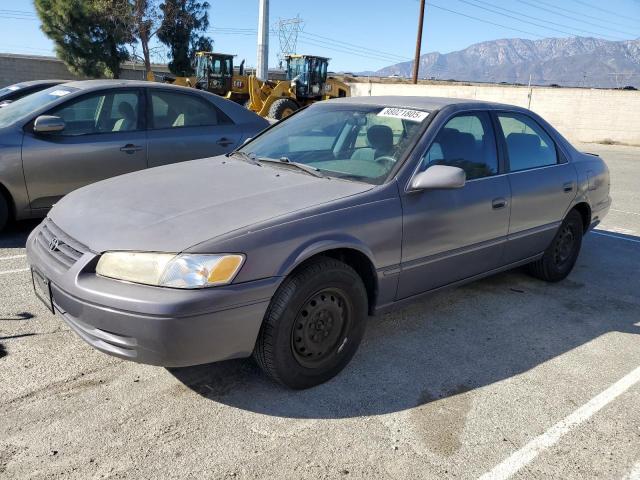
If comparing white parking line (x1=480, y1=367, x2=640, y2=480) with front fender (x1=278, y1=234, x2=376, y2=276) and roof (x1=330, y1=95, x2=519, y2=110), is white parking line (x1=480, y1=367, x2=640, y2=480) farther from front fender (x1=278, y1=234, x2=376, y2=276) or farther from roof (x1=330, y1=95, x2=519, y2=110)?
roof (x1=330, y1=95, x2=519, y2=110)

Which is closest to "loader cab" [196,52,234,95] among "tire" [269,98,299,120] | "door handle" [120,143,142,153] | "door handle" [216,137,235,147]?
"tire" [269,98,299,120]

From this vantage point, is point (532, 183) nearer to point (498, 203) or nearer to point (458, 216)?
point (498, 203)

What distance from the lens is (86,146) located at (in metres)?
5.41

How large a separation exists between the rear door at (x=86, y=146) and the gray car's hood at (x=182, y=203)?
198 centimetres

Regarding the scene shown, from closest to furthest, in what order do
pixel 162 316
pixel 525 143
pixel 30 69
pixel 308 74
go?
pixel 162 316, pixel 525 143, pixel 308 74, pixel 30 69

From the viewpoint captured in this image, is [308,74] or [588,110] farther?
[588,110]

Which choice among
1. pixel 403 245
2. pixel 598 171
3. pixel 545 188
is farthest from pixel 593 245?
pixel 403 245

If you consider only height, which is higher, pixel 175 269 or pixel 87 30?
pixel 87 30

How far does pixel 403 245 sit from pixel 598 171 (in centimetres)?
284

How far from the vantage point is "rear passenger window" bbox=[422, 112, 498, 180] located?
3.65m

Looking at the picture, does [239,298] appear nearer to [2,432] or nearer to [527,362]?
[2,432]

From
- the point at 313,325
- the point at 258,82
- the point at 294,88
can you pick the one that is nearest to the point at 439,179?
the point at 313,325

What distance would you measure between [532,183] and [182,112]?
3686mm

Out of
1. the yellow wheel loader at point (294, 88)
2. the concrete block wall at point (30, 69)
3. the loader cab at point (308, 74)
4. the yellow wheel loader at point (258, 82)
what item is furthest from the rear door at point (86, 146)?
the concrete block wall at point (30, 69)
